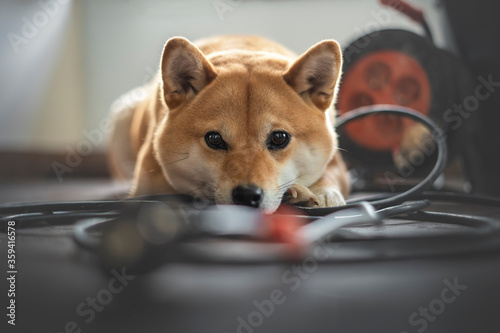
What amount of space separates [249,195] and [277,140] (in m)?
0.23

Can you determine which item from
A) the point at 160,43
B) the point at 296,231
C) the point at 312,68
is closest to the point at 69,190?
the point at 160,43

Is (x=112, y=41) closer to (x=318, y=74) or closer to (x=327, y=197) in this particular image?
(x=318, y=74)

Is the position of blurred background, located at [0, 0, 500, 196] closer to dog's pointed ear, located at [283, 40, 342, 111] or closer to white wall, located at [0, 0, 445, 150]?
white wall, located at [0, 0, 445, 150]

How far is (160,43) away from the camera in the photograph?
375cm

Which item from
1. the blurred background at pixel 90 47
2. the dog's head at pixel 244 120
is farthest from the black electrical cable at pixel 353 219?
the blurred background at pixel 90 47

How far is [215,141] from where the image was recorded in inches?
50.9

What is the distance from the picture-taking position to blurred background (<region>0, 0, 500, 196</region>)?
329 centimetres

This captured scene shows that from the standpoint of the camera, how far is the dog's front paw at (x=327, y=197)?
1.32 m

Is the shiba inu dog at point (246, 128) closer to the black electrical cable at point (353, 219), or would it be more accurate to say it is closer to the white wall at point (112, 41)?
the black electrical cable at point (353, 219)

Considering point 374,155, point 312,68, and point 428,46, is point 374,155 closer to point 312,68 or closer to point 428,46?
point 428,46

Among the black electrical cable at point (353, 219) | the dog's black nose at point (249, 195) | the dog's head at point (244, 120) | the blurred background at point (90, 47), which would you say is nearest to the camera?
the black electrical cable at point (353, 219)

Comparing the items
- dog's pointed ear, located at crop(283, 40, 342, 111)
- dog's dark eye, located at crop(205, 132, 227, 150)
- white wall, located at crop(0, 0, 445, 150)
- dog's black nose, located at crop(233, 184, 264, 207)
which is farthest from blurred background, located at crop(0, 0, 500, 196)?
dog's black nose, located at crop(233, 184, 264, 207)

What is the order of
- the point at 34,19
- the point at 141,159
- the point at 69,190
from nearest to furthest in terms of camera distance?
the point at 141,159 → the point at 69,190 → the point at 34,19

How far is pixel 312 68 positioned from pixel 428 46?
2.77ft
